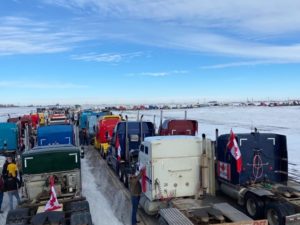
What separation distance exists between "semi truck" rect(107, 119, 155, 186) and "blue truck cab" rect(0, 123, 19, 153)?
328 inches

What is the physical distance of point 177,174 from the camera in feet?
37.0

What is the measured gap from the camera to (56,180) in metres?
11.4

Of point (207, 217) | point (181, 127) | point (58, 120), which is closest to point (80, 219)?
point (207, 217)

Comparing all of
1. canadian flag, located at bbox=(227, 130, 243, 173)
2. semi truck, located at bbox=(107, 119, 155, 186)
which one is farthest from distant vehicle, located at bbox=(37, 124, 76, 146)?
canadian flag, located at bbox=(227, 130, 243, 173)

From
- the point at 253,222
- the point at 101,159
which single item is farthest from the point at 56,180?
the point at 101,159

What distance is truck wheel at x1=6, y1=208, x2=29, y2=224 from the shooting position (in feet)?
28.7

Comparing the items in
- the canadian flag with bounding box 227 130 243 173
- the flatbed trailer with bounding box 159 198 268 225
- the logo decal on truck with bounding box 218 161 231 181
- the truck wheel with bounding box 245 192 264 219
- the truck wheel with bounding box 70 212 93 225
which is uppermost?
the canadian flag with bounding box 227 130 243 173

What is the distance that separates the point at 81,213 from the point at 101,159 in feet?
46.6

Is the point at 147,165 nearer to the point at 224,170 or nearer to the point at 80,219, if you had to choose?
the point at 224,170

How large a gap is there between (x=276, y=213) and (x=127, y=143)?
7.83 metres

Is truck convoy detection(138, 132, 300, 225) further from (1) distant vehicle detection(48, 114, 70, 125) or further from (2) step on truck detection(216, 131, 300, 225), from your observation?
(1) distant vehicle detection(48, 114, 70, 125)

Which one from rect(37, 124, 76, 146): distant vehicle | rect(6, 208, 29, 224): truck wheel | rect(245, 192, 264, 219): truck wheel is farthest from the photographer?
rect(37, 124, 76, 146): distant vehicle

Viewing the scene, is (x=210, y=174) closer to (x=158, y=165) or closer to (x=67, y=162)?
(x=158, y=165)

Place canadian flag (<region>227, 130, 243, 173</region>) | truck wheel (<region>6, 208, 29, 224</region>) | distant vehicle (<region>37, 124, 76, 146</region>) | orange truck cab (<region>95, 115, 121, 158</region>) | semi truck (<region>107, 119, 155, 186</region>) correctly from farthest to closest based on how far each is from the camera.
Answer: orange truck cab (<region>95, 115, 121, 158</region>)
distant vehicle (<region>37, 124, 76, 146</region>)
semi truck (<region>107, 119, 155, 186</region>)
canadian flag (<region>227, 130, 243, 173</region>)
truck wheel (<region>6, 208, 29, 224</region>)
